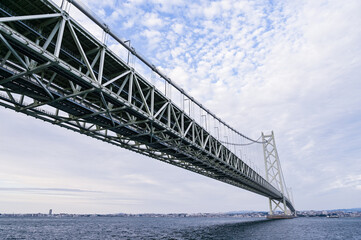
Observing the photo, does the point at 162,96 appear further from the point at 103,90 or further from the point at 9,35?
Answer: the point at 9,35

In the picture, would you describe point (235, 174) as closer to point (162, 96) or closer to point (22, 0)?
point (162, 96)

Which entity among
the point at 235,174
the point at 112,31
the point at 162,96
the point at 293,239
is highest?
the point at 112,31

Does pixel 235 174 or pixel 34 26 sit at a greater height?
pixel 34 26

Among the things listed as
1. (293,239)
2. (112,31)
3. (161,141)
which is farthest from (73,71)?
(293,239)

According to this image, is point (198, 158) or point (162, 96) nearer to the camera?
point (162, 96)

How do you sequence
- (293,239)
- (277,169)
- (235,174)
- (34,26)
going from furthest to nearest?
(277,169), (235,174), (293,239), (34,26)

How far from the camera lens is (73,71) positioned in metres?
11.8

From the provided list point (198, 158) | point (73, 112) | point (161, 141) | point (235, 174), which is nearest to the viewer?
point (73, 112)

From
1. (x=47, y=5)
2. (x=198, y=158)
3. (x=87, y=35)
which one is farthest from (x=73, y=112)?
(x=198, y=158)

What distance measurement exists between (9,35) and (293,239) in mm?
34116

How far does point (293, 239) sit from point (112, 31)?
1229 inches

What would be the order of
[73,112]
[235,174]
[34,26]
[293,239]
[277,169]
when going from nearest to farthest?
[34,26], [73,112], [293,239], [235,174], [277,169]

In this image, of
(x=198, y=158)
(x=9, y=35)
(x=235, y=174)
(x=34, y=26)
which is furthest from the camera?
(x=235, y=174)

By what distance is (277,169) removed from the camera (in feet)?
293
